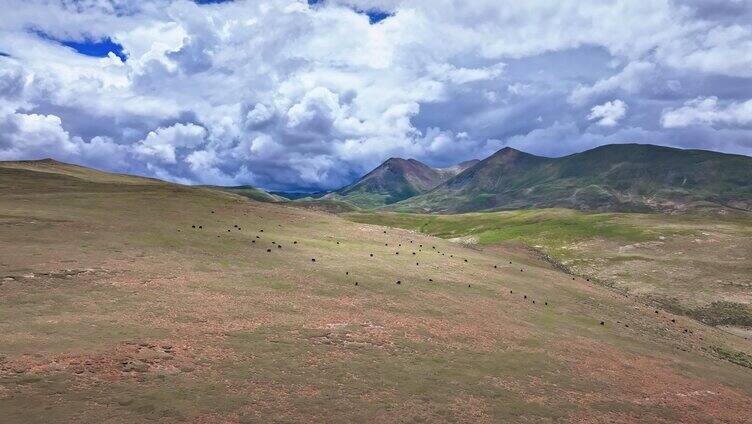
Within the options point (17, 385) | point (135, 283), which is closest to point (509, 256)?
point (135, 283)

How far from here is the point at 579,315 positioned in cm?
5631

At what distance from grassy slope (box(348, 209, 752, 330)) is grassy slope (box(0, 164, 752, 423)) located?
A: 24.0 m

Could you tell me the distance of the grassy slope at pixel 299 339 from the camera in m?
24.2

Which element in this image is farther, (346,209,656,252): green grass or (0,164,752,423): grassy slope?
(346,209,656,252): green grass

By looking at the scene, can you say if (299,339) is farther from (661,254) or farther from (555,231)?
(555,231)

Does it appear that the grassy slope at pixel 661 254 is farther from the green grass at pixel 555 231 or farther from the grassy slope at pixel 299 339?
the grassy slope at pixel 299 339

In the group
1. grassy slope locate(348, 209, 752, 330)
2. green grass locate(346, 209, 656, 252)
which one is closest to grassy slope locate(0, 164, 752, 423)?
grassy slope locate(348, 209, 752, 330)

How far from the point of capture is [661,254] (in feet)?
387

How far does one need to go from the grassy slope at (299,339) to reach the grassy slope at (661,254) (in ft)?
78.6

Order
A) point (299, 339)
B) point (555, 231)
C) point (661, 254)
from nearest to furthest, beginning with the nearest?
point (299, 339), point (661, 254), point (555, 231)

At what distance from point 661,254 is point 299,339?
113 m

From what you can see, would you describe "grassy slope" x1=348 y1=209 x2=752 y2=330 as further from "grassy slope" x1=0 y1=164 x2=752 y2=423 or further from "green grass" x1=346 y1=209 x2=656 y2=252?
"grassy slope" x1=0 y1=164 x2=752 y2=423

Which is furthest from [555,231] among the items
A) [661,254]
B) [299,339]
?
[299,339]

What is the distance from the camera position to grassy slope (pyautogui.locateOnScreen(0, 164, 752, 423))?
2423cm
